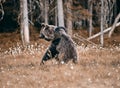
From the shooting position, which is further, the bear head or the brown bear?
the bear head

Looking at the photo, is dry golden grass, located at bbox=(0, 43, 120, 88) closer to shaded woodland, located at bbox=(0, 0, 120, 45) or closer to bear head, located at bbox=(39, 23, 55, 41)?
bear head, located at bbox=(39, 23, 55, 41)

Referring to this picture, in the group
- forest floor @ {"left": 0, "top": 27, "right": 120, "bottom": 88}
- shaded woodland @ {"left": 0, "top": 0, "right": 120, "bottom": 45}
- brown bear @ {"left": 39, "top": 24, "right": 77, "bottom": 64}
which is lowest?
shaded woodland @ {"left": 0, "top": 0, "right": 120, "bottom": 45}

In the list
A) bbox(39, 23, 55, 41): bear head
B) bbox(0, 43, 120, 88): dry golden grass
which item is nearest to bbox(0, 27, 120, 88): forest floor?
bbox(0, 43, 120, 88): dry golden grass

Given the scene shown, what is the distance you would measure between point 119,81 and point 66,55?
3.16 metres

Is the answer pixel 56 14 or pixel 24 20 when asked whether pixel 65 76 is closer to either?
pixel 24 20

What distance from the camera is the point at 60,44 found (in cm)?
1428

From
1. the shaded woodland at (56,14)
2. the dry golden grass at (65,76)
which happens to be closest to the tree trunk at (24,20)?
the shaded woodland at (56,14)

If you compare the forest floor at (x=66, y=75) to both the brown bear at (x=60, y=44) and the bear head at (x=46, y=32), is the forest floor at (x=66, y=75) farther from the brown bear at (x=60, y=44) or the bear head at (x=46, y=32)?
the bear head at (x=46, y=32)

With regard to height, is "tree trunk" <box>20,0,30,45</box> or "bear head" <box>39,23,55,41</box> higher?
"bear head" <box>39,23,55,41</box>

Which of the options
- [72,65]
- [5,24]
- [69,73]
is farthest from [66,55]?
[5,24]

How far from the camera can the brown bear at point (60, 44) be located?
14.3m

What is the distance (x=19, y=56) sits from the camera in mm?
19109

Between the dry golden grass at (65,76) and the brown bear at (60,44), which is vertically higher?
the brown bear at (60,44)

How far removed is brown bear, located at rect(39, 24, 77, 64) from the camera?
563 inches
